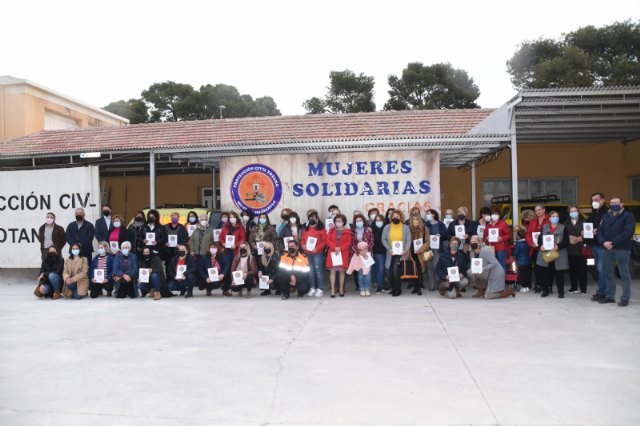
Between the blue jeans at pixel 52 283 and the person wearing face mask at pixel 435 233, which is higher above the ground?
the person wearing face mask at pixel 435 233

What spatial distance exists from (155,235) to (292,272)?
302 cm

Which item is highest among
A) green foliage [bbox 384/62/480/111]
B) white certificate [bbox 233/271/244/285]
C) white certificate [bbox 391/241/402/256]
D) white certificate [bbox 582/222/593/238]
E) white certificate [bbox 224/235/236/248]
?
green foliage [bbox 384/62/480/111]

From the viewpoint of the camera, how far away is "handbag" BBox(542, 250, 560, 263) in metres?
10.6

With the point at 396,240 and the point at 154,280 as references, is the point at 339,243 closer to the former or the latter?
the point at 396,240

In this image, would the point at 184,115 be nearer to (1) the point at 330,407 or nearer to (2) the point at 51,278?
(2) the point at 51,278

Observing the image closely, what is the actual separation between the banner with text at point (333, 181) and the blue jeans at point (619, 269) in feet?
14.4

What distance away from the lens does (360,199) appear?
44.9 ft

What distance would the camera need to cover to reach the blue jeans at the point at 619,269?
9.51 m

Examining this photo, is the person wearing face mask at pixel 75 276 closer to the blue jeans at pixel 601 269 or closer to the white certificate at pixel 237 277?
the white certificate at pixel 237 277

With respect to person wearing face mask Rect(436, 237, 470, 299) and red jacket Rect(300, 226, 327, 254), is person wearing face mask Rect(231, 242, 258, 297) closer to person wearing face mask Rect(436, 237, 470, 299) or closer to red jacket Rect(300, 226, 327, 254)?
red jacket Rect(300, 226, 327, 254)

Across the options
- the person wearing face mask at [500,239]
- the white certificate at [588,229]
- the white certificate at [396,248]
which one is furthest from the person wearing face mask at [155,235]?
the white certificate at [588,229]

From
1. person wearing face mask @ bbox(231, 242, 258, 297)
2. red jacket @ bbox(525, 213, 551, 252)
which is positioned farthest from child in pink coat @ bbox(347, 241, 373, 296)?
red jacket @ bbox(525, 213, 551, 252)

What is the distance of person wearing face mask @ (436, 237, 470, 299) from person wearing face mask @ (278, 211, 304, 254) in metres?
2.88

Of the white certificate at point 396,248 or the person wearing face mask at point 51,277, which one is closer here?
the white certificate at point 396,248
